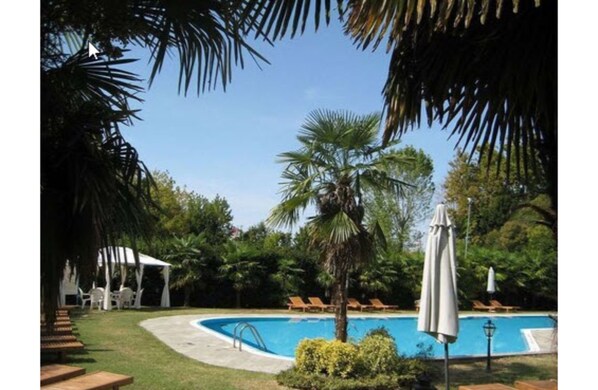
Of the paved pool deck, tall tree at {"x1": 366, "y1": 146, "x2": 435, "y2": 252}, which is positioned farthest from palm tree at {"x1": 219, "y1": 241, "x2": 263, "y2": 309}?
tall tree at {"x1": 366, "y1": 146, "x2": 435, "y2": 252}

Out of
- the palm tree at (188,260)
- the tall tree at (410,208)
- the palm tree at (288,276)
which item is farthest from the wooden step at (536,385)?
the tall tree at (410,208)

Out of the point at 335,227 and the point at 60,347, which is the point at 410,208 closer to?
the point at 335,227

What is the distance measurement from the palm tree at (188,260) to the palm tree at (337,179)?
1126 cm

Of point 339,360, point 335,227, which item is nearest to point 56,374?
point 339,360

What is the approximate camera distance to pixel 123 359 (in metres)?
9.40

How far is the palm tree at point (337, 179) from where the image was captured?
9.15 meters

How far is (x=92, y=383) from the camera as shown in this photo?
5.57 meters

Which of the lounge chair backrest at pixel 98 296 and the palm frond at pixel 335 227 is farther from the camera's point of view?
the lounge chair backrest at pixel 98 296

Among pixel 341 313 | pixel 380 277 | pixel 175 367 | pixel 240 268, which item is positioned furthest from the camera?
pixel 380 277

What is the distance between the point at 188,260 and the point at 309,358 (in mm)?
12408

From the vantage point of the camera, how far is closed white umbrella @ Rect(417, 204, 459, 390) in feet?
21.6

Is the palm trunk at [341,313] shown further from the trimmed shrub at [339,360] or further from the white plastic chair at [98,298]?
the white plastic chair at [98,298]

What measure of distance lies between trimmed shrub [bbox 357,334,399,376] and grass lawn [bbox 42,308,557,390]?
742 mm
